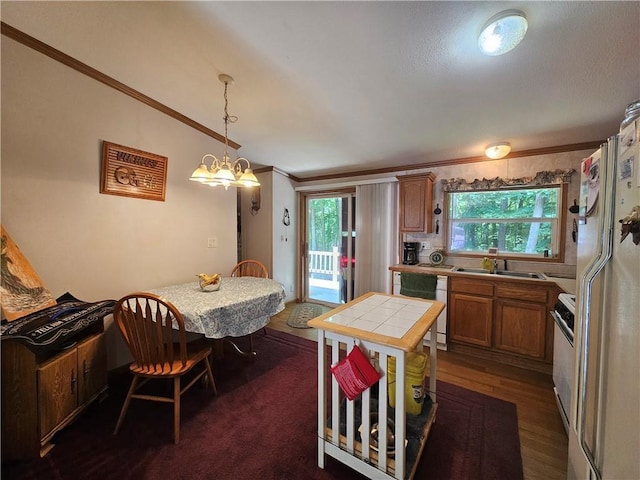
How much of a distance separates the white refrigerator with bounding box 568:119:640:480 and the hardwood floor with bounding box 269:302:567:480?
50cm

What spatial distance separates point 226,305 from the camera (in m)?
1.81

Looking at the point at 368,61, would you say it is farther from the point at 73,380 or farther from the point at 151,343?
the point at 73,380

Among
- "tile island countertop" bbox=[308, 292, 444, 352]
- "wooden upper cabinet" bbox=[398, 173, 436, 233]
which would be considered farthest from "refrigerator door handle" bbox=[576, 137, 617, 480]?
"wooden upper cabinet" bbox=[398, 173, 436, 233]

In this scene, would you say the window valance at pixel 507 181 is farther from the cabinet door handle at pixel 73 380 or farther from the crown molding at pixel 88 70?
the cabinet door handle at pixel 73 380

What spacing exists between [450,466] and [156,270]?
275 cm

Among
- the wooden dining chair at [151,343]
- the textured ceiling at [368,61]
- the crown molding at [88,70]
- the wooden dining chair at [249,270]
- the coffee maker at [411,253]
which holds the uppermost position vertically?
the crown molding at [88,70]

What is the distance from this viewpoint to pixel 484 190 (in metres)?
3.11

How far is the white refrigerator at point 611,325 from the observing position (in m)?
0.70

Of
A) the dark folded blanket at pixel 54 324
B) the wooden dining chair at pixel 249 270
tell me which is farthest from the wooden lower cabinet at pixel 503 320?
the dark folded blanket at pixel 54 324

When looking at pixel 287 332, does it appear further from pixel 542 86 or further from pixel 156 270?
pixel 542 86

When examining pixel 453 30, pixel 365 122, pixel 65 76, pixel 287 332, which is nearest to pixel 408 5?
pixel 453 30

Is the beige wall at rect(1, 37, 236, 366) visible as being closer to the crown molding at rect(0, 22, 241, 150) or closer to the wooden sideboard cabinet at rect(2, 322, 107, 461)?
the crown molding at rect(0, 22, 241, 150)

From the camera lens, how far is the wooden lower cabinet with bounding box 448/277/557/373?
7.64ft

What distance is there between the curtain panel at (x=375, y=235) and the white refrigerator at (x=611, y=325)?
267cm
